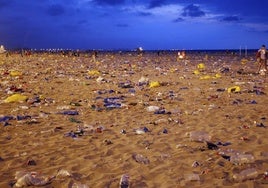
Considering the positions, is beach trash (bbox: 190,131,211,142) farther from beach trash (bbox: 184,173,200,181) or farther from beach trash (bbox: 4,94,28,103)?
beach trash (bbox: 4,94,28,103)

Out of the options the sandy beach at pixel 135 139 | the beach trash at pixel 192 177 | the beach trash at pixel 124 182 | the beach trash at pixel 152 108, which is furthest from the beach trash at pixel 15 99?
the beach trash at pixel 192 177

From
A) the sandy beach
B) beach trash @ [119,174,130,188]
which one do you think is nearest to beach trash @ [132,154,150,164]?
the sandy beach

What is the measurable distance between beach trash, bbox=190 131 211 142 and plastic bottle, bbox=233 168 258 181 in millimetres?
1808

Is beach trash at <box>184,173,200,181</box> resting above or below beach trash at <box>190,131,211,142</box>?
below

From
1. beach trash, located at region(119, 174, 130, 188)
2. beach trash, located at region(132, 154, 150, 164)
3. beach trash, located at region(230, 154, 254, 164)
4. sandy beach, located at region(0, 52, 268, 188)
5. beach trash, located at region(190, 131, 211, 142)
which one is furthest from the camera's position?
beach trash, located at region(190, 131, 211, 142)

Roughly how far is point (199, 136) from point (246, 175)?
79.4 inches

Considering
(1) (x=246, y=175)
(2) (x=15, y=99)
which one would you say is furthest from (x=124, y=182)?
(2) (x=15, y=99)

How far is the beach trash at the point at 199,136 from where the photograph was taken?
693 cm

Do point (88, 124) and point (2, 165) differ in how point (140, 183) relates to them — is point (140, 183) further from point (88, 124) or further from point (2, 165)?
point (88, 124)

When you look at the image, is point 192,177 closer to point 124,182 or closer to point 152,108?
point 124,182

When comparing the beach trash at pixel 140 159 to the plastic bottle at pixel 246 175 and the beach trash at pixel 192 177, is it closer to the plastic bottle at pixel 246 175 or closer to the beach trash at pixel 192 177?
the beach trash at pixel 192 177

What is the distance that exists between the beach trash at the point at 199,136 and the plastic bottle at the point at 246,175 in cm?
181

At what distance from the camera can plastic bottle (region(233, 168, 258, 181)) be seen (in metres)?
5.00

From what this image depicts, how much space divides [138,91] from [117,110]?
3480mm
